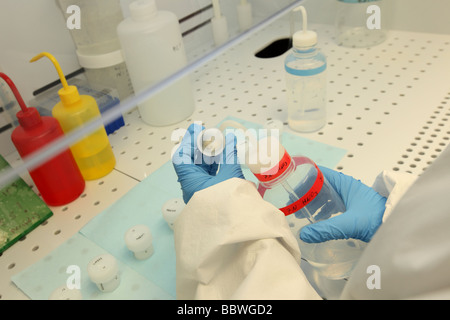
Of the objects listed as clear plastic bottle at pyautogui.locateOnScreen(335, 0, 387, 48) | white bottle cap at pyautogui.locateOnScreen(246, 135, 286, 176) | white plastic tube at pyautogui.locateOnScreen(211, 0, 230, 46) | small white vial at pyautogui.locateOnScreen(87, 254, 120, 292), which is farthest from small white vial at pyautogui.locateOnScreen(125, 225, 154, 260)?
clear plastic bottle at pyautogui.locateOnScreen(335, 0, 387, 48)

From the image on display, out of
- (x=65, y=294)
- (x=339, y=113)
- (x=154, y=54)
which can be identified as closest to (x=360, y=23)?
(x=339, y=113)

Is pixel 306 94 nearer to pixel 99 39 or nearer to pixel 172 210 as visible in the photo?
pixel 172 210

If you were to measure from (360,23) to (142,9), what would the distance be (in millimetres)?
821

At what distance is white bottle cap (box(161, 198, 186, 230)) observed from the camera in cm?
72

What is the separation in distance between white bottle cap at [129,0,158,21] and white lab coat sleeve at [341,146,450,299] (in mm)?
745

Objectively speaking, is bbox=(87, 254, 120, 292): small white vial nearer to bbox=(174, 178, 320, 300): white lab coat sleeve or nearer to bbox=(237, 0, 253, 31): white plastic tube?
bbox=(174, 178, 320, 300): white lab coat sleeve

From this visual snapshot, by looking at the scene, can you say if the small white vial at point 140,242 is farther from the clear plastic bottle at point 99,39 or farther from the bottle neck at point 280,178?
the clear plastic bottle at point 99,39

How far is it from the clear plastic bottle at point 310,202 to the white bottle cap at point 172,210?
7.7 inches

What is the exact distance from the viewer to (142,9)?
2.88ft

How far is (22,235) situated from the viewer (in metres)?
0.76

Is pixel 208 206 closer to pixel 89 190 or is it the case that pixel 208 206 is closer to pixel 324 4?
pixel 89 190

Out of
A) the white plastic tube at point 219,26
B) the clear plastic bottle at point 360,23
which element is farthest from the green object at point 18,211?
the clear plastic bottle at point 360,23

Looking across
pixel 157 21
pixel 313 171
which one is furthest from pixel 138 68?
pixel 313 171

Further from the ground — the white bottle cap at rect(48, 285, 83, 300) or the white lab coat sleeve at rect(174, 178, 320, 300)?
the white lab coat sleeve at rect(174, 178, 320, 300)
